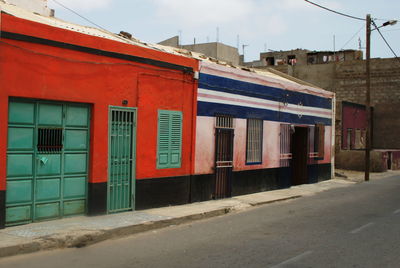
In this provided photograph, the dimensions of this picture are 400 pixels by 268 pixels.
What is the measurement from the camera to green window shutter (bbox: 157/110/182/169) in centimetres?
1181

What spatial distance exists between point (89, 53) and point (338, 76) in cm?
3508

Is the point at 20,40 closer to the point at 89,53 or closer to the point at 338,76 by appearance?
the point at 89,53

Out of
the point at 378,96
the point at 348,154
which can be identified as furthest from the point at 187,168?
the point at 378,96

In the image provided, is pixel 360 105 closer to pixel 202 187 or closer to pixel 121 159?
pixel 202 187

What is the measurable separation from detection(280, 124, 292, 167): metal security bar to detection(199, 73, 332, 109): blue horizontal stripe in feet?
3.43

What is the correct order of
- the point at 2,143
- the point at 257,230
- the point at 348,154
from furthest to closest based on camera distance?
the point at 348,154
the point at 257,230
the point at 2,143

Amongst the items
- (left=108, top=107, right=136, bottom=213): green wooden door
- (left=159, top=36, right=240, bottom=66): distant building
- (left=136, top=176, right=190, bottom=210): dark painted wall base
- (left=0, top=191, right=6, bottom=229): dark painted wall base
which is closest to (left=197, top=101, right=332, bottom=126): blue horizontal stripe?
(left=136, top=176, right=190, bottom=210): dark painted wall base

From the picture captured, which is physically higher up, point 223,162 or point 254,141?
point 254,141

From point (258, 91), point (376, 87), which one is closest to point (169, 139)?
point (258, 91)

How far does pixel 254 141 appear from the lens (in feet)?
52.0

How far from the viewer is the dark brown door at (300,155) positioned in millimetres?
19734

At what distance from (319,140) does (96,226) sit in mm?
13928

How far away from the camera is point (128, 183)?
1097cm

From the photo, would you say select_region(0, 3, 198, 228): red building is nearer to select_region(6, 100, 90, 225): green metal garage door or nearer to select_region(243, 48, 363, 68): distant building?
select_region(6, 100, 90, 225): green metal garage door
